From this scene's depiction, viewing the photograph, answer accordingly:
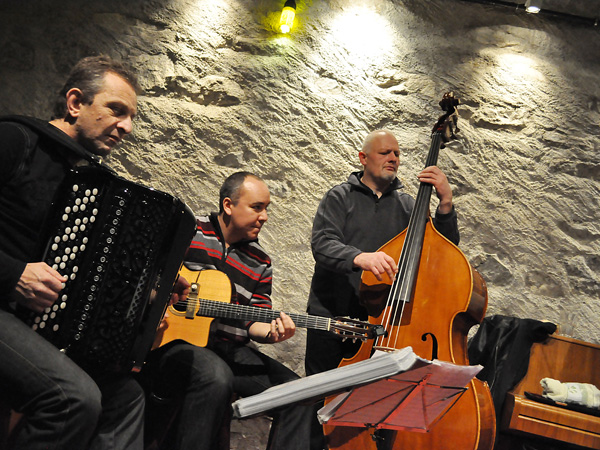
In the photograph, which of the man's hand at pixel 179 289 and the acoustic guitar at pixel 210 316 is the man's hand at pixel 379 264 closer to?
the acoustic guitar at pixel 210 316

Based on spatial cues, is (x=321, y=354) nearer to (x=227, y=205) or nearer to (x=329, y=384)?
(x=227, y=205)

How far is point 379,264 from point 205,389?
0.89 meters

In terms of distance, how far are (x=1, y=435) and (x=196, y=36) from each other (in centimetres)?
292

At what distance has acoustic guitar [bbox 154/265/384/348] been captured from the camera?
2.39 m

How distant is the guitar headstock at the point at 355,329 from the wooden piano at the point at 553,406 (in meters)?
0.84

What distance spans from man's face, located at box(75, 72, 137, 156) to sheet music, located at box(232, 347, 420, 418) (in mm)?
1183

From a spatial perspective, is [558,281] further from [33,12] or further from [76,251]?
[33,12]

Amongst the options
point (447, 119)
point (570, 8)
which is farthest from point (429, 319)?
point (570, 8)

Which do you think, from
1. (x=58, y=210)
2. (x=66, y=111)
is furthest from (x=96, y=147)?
(x=58, y=210)

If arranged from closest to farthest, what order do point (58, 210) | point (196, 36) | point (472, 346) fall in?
point (58, 210), point (472, 346), point (196, 36)

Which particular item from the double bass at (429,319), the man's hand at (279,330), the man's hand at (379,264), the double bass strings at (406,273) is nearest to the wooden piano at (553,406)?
the double bass at (429,319)

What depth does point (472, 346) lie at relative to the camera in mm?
3076

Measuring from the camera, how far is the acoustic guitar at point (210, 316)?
2.39 metres

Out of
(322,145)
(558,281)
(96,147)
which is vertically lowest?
(96,147)
